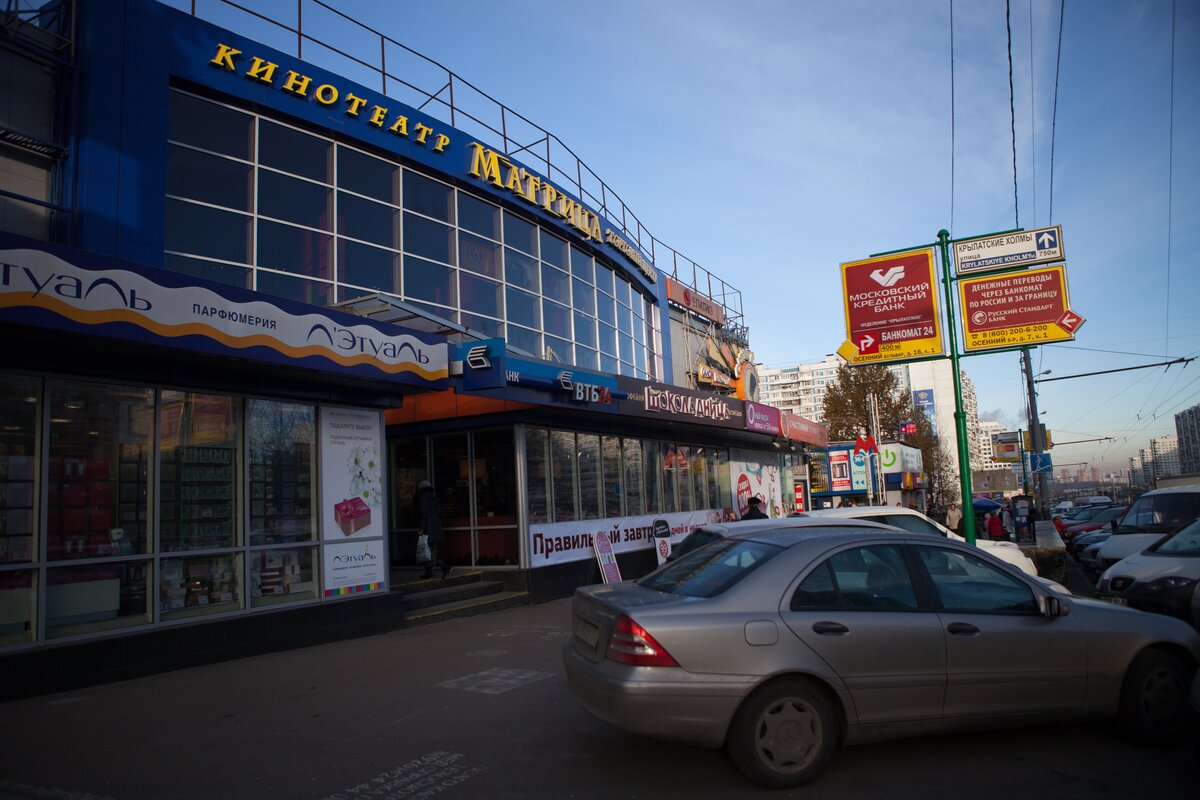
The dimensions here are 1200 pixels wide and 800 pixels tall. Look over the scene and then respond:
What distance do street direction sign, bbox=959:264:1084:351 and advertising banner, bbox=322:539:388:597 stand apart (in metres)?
10.1

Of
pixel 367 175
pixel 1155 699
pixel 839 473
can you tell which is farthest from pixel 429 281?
pixel 839 473

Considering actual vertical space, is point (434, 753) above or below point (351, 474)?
below

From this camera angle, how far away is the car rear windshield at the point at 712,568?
4772mm

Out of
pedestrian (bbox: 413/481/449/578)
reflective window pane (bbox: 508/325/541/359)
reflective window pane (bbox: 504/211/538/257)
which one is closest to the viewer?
pedestrian (bbox: 413/481/449/578)

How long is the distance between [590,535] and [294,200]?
8689mm

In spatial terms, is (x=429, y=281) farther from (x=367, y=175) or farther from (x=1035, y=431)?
(x=1035, y=431)

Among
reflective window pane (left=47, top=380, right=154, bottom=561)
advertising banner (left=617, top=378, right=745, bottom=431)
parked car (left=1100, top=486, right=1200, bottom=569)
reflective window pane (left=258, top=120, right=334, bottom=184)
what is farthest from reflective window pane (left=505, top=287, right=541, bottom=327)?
parked car (left=1100, top=486, right=1200, bottom=569)

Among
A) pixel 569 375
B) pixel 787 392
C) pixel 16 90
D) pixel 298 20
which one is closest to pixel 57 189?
pixel 16 90

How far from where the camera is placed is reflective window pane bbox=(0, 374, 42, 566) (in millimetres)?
7656

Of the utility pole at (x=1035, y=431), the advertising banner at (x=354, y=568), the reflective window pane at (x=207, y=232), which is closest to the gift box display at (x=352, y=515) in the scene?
the advertising banner at (x=354, y=568)

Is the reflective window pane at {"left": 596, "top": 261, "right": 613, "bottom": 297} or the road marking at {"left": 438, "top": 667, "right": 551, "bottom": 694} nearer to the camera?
the road marking at {"left": 438, "top": 667, "right": 551, "bottom": 694}

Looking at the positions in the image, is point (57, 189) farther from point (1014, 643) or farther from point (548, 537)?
point (1014, 643)

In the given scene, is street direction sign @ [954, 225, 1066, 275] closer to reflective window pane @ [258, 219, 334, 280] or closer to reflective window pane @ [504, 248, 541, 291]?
reflective window pane @ [504, 248, 541, 291]

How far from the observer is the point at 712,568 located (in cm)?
508
